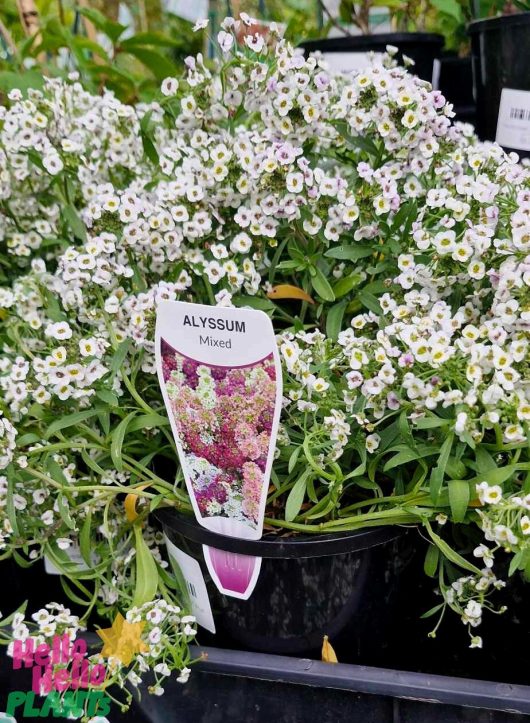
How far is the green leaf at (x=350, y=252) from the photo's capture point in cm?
101

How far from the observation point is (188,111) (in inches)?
43.1

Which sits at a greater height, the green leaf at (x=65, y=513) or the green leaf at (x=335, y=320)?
the green leaf at (x=335, y=320)

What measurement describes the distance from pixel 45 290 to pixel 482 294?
595 mm

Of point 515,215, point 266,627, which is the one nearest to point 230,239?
point 515,215

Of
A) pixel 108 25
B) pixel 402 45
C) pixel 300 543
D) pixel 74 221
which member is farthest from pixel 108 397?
pixel 402 45

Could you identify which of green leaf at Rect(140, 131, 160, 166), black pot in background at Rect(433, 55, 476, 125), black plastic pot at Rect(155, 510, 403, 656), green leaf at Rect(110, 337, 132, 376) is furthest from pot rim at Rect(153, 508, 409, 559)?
black pot in background at Rect(433, 55, 476, 125)

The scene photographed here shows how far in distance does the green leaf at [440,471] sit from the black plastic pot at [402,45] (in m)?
1.15

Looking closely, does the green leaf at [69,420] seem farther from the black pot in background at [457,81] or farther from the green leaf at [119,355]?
the black pot in background at [457,81]

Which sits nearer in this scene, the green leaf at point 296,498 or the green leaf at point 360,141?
the green leaf at point 296,498

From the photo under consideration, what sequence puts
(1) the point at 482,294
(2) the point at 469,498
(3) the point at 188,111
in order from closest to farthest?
1. (2) the point at 469,498
2. (1) the point at 482,294
3. (3) the point at 188,111

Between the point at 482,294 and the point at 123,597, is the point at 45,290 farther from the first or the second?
the point at 482,294

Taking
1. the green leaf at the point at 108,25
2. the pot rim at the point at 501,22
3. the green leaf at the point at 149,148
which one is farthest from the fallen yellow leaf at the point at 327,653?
the green leaf at the point at 108,25

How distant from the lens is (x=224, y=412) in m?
0.87

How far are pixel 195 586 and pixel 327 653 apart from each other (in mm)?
179
